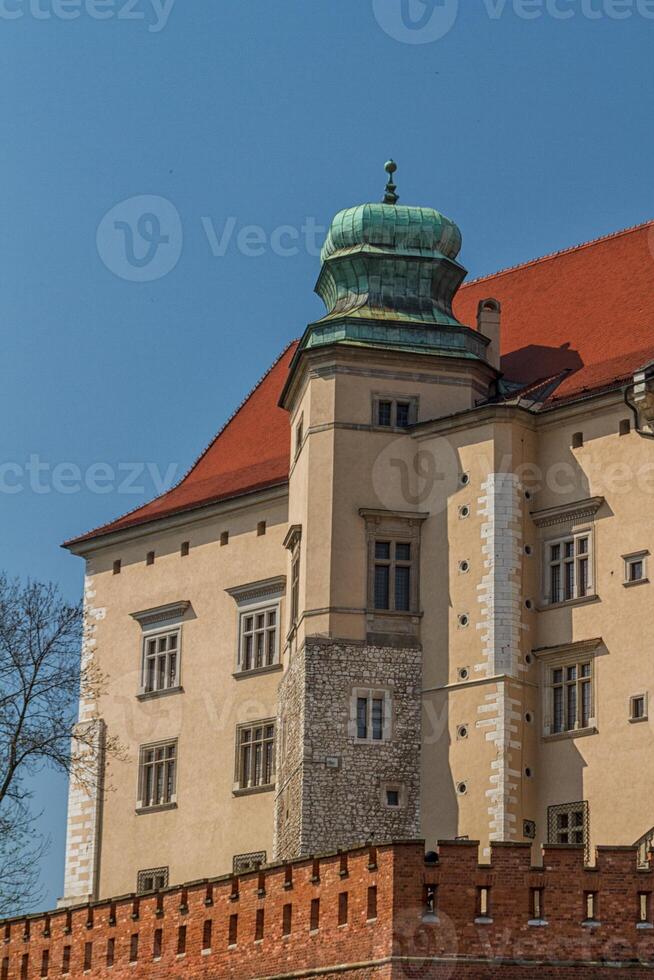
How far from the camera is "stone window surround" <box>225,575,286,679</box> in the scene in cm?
4216

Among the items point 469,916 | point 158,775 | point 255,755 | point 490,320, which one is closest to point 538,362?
point 490,320

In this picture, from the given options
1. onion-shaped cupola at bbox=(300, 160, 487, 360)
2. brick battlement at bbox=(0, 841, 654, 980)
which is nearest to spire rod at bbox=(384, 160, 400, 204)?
onion-shaped cupola at bbox=(300, 160, 487, 360)

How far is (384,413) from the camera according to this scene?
4019 centimetres

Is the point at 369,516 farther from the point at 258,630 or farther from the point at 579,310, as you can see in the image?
the point at 579,310

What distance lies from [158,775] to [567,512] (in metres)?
10.1

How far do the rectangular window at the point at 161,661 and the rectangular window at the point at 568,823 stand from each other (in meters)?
9.61

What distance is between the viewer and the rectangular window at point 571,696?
37.1 meters

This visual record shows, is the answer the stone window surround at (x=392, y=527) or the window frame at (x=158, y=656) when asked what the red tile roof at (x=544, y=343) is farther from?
the stone window surround at (x=392, y=527)

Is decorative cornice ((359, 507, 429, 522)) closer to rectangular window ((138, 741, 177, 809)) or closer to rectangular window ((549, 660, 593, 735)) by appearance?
rectangular window ((549, 660, 593, 735))

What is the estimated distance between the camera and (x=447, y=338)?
1607 inches

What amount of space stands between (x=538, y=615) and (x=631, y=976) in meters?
12.4

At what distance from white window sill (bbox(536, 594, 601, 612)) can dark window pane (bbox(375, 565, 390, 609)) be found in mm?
2571

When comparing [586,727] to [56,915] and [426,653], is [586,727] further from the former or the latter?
[56,915]

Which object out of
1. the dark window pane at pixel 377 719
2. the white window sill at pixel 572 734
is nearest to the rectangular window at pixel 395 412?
the dark window pane at pixel 377 719
